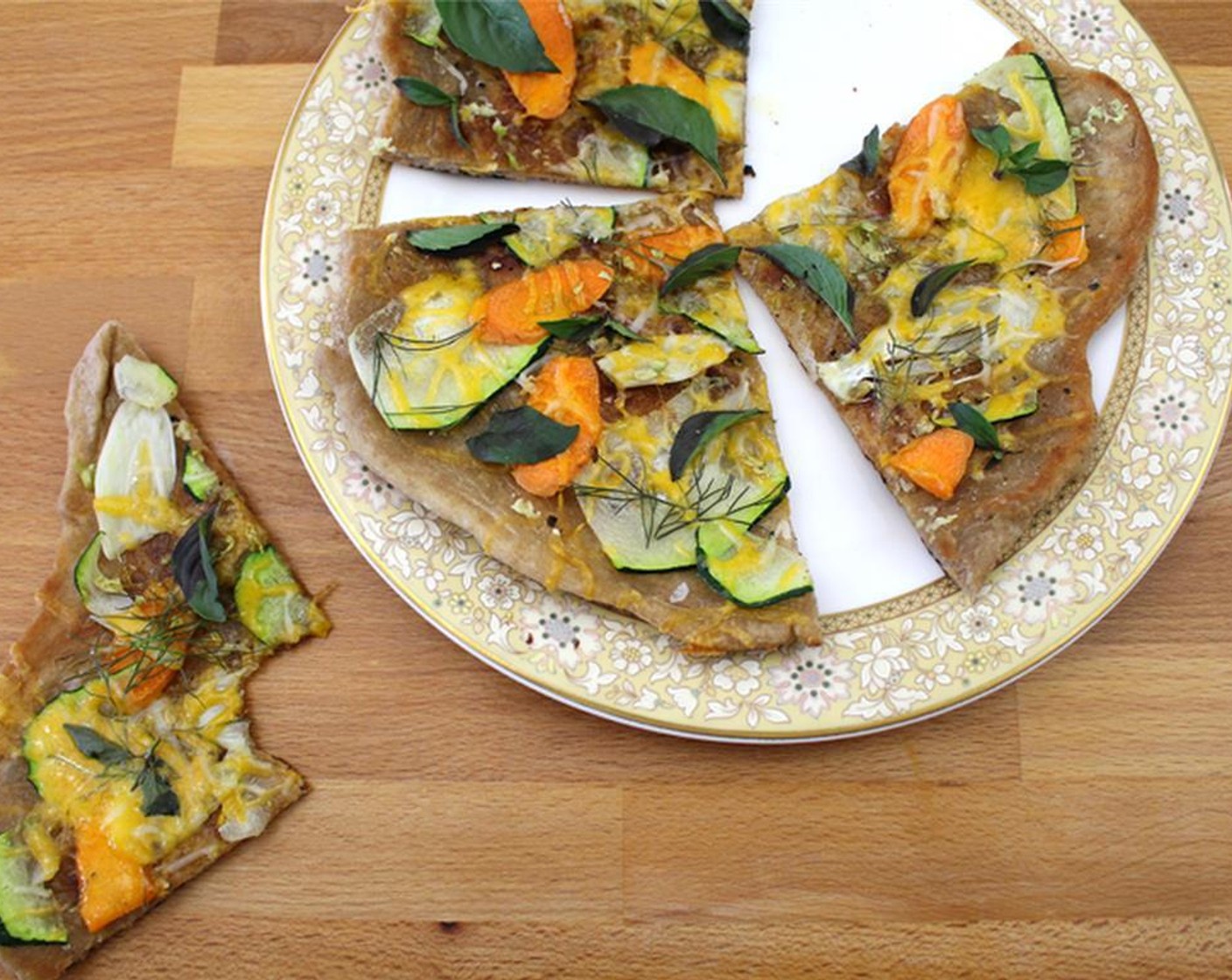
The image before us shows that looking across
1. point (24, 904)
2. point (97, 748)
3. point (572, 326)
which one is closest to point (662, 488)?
point (572, 326)

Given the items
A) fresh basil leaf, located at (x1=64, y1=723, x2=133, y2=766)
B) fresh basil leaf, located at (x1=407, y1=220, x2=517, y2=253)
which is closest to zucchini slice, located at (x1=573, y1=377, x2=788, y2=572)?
fresh basil leaf, located at (x1=407, y1=220, x2=517, y2=253)

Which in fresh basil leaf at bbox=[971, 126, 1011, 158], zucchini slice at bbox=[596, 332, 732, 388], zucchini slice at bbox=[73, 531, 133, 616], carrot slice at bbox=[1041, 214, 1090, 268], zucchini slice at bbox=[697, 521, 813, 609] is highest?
fresh basil leaf at bbox=[971, 126, 1011, 158]

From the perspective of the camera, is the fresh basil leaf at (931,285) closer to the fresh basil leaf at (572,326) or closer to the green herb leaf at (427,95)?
the fresh basil leaf at (572,326)

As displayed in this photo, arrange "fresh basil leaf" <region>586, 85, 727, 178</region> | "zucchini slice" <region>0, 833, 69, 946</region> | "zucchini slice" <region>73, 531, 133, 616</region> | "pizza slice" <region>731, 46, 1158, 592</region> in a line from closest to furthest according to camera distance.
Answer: "zucchini slice" <region>0, 833, 69, 946</region>
"pizza slice" <region>731, 46, 1158, 592</region>
"zucchini slice" <region>73, 531, 133, 616</region>
"fresh basil leaf" <region>586, 85, 727, 178</region>

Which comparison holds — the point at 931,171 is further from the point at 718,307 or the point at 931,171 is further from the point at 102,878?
the point at 102,878

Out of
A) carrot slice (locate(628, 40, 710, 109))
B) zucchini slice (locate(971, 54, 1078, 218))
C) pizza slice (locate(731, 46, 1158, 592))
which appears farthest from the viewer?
carrot slice (locate(628, 40, 710, 109))

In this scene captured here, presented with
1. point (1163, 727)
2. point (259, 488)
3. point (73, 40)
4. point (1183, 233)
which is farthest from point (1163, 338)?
point (73, 40)

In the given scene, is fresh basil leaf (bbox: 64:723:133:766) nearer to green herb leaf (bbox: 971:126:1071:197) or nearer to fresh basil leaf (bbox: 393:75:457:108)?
fresh basil leaf (bbox: 393:75:457:108)
